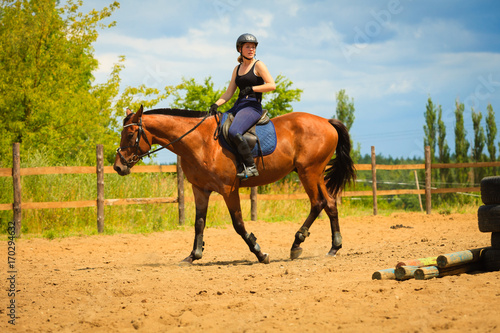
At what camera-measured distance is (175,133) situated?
21.6ft

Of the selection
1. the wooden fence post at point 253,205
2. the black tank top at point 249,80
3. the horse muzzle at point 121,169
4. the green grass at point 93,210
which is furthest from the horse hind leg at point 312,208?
the wooden fence post at point 253,205

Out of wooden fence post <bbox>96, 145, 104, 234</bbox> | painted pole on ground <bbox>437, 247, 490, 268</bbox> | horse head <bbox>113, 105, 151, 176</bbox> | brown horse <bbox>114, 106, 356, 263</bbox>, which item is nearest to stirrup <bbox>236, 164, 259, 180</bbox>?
brown horse <bbox>114, 106, 356, 263</bbox>

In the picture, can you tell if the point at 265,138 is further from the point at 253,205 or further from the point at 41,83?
the point at 41,83

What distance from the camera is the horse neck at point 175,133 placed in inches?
258

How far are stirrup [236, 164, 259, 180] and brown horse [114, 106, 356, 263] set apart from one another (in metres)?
0.15

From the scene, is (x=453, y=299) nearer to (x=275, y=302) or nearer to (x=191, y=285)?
(x=275, y=302)

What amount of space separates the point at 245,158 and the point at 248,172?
198mm

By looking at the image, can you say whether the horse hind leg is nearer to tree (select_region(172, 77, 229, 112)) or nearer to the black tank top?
the black tank top

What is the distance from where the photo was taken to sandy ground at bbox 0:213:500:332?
3523 mm

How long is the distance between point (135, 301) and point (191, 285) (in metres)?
0.79

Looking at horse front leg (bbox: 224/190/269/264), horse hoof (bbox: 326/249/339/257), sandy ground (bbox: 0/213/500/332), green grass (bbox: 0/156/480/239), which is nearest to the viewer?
sandy ground (bbox: 0/213/500/332)

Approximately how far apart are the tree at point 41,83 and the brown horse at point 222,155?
9232 mm

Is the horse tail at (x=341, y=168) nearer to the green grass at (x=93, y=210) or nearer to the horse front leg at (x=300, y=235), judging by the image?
the horse front leg at (x=300, y=235)

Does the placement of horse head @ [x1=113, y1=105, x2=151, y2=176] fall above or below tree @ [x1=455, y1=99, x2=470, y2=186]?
below
